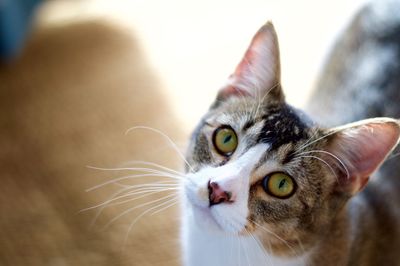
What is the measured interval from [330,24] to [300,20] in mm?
166

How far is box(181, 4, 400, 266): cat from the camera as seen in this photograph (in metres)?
1.12

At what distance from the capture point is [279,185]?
3.78 ft

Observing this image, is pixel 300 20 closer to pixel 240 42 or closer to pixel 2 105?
pixel 240 42

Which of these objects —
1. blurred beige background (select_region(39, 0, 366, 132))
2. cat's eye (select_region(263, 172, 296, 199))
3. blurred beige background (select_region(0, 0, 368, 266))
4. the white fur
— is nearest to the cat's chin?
the white fur

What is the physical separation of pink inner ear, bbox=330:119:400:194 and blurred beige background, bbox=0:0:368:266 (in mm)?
711

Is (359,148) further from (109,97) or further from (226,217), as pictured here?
(109,97)

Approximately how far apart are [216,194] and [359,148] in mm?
348

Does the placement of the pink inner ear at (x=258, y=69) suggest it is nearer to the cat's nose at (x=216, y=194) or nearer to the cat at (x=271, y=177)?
the cat at (x=271, y=177)

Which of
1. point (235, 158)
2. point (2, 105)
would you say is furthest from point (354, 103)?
point (2, 105)

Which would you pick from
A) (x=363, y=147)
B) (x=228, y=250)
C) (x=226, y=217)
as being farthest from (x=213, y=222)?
(x=363, y=147)

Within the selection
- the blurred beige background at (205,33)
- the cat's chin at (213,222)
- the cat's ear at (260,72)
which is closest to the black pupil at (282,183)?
the cat's chin at (213,222)

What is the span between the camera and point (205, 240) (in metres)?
1.29

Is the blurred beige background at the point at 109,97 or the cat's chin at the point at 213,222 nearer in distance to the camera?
the cat's chin at the point at 213,222

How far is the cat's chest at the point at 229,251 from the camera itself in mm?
1218
